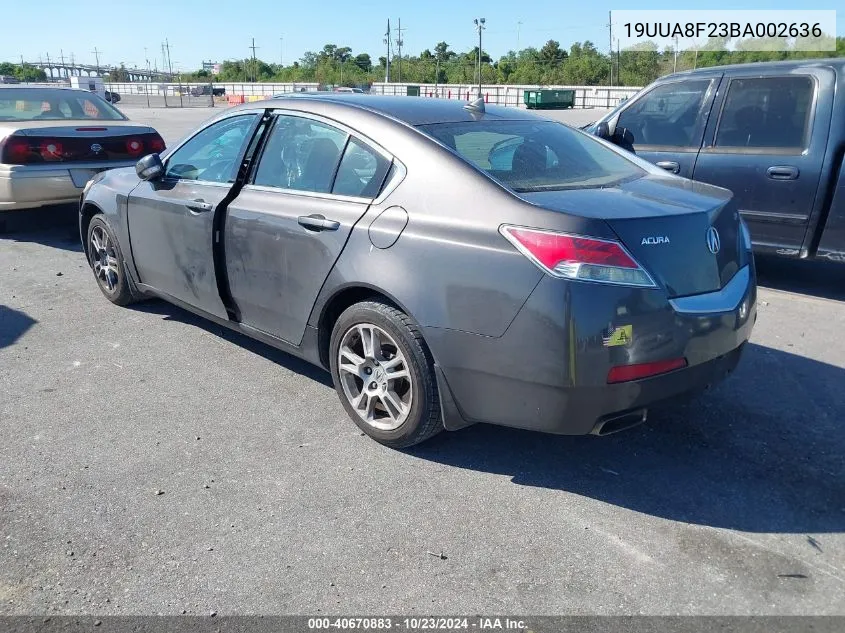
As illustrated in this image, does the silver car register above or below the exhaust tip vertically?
above

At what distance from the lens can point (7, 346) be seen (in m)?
4.90

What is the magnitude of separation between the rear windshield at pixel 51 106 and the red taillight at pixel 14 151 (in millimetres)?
692

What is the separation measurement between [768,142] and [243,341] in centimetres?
445

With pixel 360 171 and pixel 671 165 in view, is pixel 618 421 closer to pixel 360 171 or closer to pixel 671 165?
pixel 360 171

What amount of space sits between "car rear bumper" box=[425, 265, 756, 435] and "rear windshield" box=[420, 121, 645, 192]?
0.68 metres

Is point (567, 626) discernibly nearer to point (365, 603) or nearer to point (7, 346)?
point (365, 603)

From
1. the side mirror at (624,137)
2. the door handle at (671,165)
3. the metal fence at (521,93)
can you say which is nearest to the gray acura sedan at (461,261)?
the side mirror at (624,137)

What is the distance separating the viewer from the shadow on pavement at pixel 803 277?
6.25m

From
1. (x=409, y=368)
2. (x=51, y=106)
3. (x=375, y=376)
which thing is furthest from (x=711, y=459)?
(x=51, y=106)

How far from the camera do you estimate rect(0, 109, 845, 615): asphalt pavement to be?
2.58 metres

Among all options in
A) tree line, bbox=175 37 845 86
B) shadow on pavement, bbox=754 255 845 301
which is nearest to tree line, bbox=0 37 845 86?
tree line, bbox=175 37 845 86

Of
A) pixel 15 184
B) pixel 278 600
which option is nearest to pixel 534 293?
pixel 278 600

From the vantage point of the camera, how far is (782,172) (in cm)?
580

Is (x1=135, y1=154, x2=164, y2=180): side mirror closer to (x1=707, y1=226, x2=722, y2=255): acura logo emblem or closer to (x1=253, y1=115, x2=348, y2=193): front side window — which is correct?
(x1=253, y1=115, x2=348, y2=193): front side window
